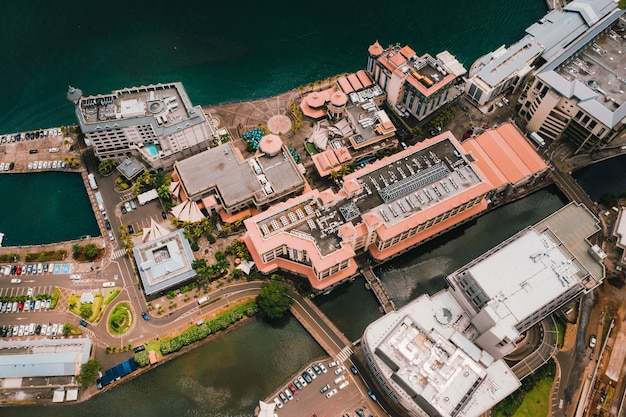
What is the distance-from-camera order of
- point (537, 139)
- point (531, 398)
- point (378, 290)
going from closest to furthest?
1. point (531, 398)
2. point (378, 290)
3. point (537, 139)

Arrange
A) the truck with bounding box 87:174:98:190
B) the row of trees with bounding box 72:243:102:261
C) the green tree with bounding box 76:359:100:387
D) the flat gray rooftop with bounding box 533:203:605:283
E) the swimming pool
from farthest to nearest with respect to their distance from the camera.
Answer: the swimming pool, the truck with bounding box 87:174:98:190, the row of trees with bounding box 72:243:102:261, the flat gray rooftop with bounding box 533:203:605:283, the green tree with bounding box 76:359:100:387

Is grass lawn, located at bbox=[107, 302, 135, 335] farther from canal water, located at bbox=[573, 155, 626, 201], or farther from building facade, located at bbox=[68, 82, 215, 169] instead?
canal water, located at bbox=[573, 155, 626, 201]

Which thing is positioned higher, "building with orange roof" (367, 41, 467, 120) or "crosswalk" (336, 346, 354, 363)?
"building with orange roof" (367, 41, 467, 120)

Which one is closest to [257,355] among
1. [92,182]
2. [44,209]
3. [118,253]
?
[118,253]

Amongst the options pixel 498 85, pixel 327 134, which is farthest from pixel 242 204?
pixel 498 85

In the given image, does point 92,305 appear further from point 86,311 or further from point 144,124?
point 144,124

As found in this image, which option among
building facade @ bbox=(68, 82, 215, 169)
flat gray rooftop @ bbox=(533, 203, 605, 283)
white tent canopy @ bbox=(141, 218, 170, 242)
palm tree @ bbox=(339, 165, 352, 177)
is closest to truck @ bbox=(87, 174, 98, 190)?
building facade @ bbox=(68, 82, 215, 169)

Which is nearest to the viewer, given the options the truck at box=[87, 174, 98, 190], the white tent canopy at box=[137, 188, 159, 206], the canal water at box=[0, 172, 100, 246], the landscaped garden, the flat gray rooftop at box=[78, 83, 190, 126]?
the landscaped garden
